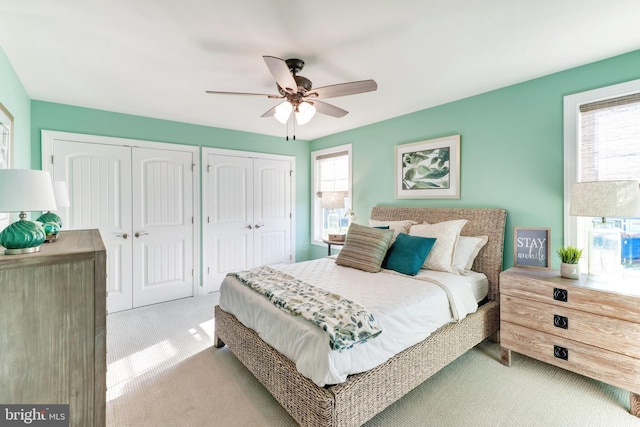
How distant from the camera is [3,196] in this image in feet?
3.84

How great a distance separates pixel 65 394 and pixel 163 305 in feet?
9.81

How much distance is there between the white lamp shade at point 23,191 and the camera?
1.17m

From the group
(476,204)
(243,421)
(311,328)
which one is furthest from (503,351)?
(243,421)

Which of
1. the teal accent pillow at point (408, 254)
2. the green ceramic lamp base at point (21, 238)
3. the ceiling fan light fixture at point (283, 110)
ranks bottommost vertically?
the teal accent pillow at point (408, 254)

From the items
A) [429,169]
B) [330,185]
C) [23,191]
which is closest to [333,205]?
[330,185]

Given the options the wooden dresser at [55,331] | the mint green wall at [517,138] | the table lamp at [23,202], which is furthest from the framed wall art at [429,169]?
the table lamp at [23,202]

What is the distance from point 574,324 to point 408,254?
1.23 m

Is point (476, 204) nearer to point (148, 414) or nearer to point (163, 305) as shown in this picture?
point (148, 414)

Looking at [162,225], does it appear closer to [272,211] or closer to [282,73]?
[272,211]

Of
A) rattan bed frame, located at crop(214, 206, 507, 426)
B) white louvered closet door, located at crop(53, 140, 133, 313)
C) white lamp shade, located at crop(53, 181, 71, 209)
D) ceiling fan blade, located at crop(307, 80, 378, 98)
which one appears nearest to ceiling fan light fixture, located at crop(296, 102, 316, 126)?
ceiling fan blade, located at crop(307, 80, 378, 98)

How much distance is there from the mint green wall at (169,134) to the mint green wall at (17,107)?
0.16 metres

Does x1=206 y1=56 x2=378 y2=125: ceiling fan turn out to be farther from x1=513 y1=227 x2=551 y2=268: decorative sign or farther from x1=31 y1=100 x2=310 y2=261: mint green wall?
x1=31 y1=100 x2=310 y2=261: mint green wall

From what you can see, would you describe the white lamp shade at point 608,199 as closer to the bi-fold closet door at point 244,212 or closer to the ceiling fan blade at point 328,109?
the ceiling fan blade at point 328,109

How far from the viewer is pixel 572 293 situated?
202cm
